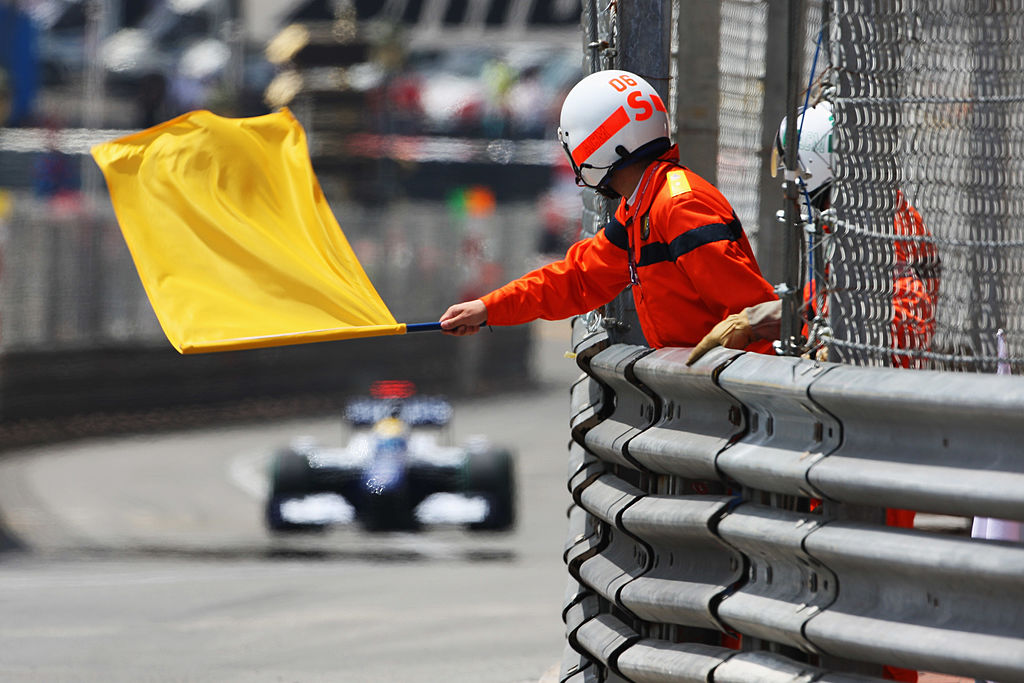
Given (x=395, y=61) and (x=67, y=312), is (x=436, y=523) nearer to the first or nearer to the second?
(x=67, y=312)

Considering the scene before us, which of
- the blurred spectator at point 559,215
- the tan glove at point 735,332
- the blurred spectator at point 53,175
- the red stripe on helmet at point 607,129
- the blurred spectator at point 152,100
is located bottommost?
the blurred spectator at point 559,215

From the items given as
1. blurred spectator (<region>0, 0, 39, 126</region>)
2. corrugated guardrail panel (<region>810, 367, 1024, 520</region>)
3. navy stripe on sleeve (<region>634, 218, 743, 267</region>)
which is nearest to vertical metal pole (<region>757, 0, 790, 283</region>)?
navy stripe on sleeve (<region>634, 218, 743, 267</region>)

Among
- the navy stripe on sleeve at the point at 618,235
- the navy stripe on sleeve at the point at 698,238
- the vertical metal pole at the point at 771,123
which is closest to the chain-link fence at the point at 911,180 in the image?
the navy stripe on sleeve at the point at 698,238

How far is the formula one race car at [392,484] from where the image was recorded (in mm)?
13750

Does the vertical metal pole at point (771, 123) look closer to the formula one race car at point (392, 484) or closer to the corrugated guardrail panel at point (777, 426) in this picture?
the corrugated guardrail panel at point (777, 426)

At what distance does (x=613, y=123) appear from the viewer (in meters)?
4.65

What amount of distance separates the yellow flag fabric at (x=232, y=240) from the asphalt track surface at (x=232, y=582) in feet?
5.36

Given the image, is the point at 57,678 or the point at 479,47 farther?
the point at 479,47

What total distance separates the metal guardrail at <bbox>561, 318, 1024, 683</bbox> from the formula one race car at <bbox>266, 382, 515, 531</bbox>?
9472 millimetres

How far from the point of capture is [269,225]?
5.02m

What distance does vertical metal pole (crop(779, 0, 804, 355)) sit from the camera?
359 cm

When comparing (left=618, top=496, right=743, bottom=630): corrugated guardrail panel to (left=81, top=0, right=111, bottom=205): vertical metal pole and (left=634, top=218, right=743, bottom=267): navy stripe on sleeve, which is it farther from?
(left=81, top=0, right=111, bottom=205): vertical metal pole

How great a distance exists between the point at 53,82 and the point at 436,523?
27.2 meters

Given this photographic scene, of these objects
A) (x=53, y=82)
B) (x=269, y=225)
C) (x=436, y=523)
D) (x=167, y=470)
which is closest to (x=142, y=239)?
(x=269, y=225)
